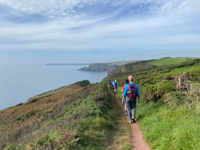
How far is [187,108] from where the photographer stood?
5301 mm

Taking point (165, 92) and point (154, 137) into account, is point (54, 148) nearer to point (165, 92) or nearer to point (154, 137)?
point (154, 137)

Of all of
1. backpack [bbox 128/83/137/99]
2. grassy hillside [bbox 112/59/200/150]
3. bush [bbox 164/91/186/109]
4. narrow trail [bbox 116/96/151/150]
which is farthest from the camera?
backpack [bbox 128/83/137/99]

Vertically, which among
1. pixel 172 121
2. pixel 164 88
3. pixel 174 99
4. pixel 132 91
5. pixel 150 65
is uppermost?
pixel 150 65

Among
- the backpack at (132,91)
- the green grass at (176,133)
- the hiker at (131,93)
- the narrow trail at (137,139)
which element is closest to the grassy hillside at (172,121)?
the green grass at (176,133)

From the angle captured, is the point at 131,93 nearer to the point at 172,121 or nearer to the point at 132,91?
the point at 132,91

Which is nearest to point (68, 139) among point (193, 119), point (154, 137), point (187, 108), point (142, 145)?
point (142, 145)

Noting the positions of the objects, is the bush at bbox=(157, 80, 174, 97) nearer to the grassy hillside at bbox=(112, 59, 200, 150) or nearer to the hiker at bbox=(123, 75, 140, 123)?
the grassy hillside at bbox=(112, 59, 200, 150)

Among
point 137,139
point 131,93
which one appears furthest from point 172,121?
point 131,93

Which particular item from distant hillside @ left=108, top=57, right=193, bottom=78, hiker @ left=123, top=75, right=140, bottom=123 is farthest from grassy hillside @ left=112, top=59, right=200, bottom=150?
distant hillside @ left=108, top=57, right=193, bottom=78

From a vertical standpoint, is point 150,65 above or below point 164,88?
above

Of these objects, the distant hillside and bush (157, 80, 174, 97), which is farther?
the distant hillside

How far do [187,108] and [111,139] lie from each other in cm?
301

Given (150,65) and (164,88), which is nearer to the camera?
(164,88)

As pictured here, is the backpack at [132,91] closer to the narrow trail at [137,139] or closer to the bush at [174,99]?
the narrow trail at [137,139]
